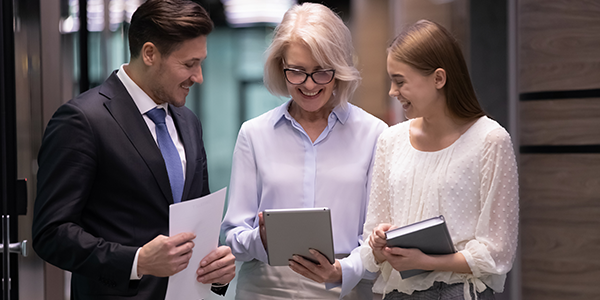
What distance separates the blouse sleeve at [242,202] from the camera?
2025 millimetres

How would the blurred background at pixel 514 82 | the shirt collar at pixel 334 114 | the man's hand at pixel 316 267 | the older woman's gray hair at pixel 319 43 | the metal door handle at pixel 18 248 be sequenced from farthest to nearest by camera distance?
1. the blurred background at pixel 514 82
2. the metal door handle at pixel 18 248
3. the shirt collar at pixel 334 114
4. the older woman's gray hair at pixel 319 43
5. the man's hand at pixel 316 267

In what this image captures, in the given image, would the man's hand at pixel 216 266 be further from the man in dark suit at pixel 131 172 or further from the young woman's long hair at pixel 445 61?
the young woman's long hair at pixel 445 61

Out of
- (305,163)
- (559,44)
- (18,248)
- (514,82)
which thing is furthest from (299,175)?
(559,44)

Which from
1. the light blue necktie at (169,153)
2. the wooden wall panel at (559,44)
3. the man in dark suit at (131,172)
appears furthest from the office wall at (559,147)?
the light blue necktie at (169,153)

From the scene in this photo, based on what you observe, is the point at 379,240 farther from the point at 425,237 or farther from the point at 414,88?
the point at 414,88

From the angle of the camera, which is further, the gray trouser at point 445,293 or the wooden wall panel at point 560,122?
the wooden wall panel at point 560,122

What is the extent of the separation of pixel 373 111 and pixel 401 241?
1.84 meters

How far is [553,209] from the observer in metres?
3.20

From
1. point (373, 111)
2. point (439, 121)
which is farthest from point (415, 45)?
point (373, 111)

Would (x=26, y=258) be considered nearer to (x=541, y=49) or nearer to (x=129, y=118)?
(x=129, y=118)

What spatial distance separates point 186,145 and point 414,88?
2.73 feet

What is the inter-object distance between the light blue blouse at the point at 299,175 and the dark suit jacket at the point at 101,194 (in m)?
0.32

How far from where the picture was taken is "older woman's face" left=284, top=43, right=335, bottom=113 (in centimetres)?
203

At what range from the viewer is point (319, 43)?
1999mm
